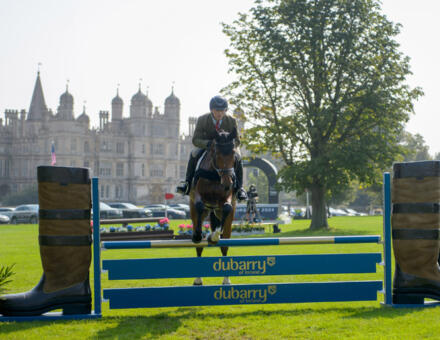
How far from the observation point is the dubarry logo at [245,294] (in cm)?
736

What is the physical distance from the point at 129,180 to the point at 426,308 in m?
98.1

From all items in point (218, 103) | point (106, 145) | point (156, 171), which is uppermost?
point (106, 145)

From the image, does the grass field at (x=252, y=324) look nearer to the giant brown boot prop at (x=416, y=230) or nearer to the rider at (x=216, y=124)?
the giant brown boot prop at (x=416, y=230)

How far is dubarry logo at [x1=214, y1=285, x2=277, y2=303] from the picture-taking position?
24.1ft

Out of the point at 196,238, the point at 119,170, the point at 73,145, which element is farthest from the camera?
the point at 119,170

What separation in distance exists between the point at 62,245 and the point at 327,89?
24.4 meters

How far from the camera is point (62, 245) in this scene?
7020 millimetres

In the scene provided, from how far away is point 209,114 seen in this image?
859 cm

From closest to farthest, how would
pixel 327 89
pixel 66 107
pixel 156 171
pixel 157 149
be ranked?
pixel 327 89, pixel 66 107, pixel 156 171, pixel 157 149

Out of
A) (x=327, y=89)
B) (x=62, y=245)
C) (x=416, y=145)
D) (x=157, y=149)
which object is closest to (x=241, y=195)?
(x=62, y=245)

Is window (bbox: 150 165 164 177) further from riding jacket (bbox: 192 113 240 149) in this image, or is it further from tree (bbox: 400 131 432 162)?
riding jacket (bbox: 192 113 240 149)

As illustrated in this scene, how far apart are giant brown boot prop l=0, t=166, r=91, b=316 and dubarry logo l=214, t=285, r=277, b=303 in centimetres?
174

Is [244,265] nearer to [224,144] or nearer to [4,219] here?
[224,144]

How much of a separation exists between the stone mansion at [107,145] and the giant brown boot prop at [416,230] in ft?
300
